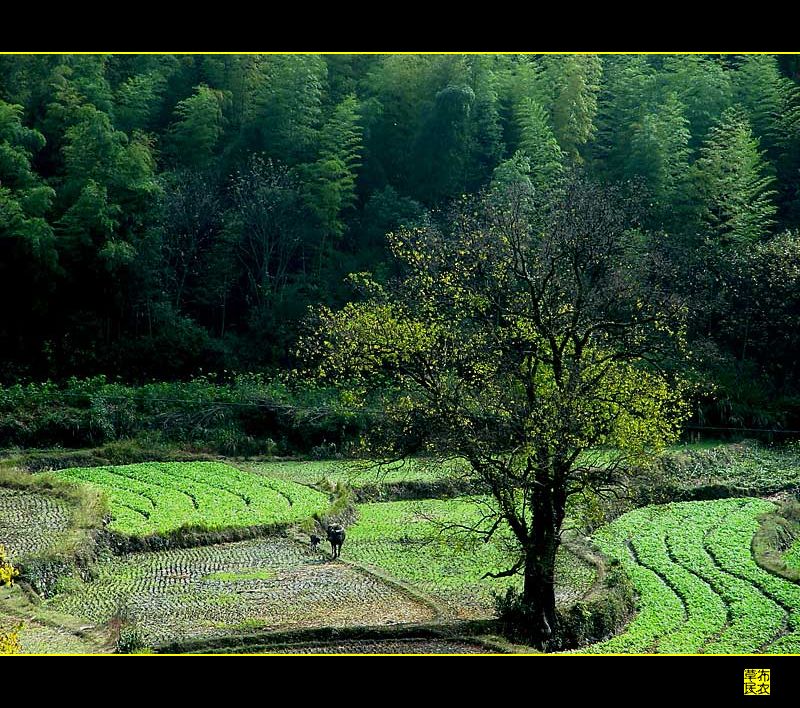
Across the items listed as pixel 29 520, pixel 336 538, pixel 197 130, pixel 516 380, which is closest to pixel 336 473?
pixel 336 538

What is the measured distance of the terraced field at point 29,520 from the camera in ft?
53.5

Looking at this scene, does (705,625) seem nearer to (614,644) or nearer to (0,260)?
(614,644)

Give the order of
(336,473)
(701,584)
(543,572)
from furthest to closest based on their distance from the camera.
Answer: (336,473) → (701,584) → (543,572)

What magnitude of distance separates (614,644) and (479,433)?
3.15 meters

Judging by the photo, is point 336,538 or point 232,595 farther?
point 336,538

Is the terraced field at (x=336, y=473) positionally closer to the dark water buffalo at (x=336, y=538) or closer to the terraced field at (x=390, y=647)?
the dark water buffalo at (x=336, y=538)

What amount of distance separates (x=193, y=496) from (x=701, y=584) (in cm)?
1057

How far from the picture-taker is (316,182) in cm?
3444

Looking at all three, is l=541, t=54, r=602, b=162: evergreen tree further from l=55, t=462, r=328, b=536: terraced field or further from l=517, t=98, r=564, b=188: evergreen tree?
l=55, t=462, r=328, b=536: terraced field

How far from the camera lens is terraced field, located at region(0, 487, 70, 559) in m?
16.3

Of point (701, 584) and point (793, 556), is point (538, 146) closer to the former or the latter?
point (793, 556)

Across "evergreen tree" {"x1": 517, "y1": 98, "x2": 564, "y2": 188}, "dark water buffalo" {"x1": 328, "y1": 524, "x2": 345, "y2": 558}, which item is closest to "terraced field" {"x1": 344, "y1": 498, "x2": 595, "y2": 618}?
"dark water buffalo" {"x1": 328, "y1": 524, "x2": 345, "y2": 558}

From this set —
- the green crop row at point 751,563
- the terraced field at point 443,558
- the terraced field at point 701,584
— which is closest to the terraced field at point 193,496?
the terraced field at point 443,558

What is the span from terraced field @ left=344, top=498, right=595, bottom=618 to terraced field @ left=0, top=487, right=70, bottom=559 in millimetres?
5306
